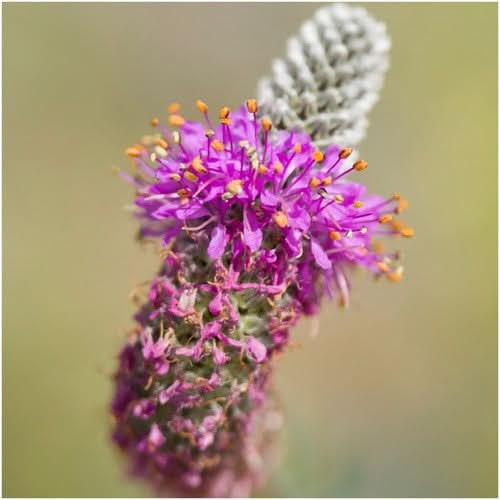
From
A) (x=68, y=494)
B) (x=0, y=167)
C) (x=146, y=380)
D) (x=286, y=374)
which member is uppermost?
(x=0, y=167)

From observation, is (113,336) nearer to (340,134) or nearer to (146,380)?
(146,380)

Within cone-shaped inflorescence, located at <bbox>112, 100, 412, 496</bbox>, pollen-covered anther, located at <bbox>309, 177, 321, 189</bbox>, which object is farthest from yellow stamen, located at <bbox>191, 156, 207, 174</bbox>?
pollen-covered anther, located at <bbox>309, 177, 321, 189</bbox>

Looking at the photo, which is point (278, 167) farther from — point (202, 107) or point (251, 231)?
point (202, 107)

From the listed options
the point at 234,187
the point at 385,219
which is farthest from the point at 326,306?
the point at 234,187

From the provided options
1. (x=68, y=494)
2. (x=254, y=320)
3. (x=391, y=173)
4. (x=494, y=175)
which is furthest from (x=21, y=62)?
(x=254, y=320)

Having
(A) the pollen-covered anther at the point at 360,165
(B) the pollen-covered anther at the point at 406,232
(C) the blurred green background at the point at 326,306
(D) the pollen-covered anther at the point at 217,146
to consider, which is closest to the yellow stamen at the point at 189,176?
(D) the pollen-covered anther at the point at 217,146

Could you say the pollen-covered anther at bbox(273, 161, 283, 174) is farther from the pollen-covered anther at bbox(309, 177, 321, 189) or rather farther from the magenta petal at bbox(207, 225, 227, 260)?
the magenta petal at bbox(207, 225, 227, 260)

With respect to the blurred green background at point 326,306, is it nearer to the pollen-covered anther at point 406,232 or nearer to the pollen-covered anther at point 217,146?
the pollen-covered anther at point 406,232
